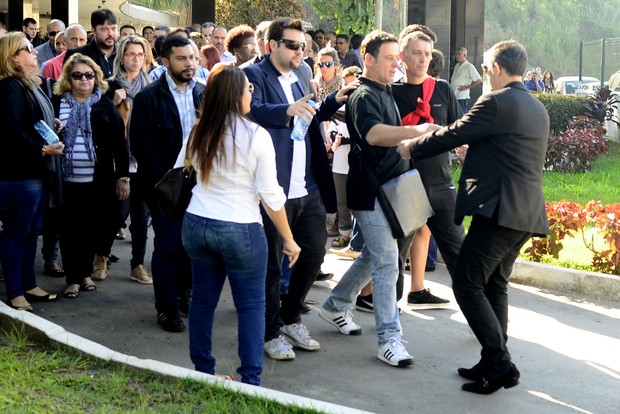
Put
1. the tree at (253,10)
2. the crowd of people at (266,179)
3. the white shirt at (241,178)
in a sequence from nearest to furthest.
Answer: the white shirt at (241,178), the crowd of people at (266,179), the tree at (253,10)

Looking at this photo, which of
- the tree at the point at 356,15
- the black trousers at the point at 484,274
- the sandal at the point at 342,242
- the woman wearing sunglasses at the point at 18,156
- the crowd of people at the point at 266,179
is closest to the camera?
the crowd of people at the point at 266,179

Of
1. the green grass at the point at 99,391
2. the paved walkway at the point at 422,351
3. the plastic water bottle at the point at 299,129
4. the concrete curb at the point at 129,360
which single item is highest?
the plastic water bottle at the point at 299,129

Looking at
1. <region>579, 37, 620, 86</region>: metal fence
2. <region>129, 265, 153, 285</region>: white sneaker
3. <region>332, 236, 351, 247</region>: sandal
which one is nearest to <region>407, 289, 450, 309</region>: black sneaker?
<region>129, 265, 153, 285</region>: white sneaker

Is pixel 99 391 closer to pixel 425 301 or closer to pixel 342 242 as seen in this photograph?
pixel 425 301

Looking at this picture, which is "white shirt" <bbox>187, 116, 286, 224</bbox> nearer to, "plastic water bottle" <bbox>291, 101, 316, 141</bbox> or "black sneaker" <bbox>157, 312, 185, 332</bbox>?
"plastic water bottle" <bbox>291, 101, 316, 141</bbox>

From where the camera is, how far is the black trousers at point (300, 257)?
6.75 meters

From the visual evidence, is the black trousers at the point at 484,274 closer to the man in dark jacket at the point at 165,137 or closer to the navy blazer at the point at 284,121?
the navy blazer at the point at 284,121

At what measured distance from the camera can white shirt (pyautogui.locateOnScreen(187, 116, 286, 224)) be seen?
5.56m

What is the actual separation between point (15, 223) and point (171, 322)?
4.93ft

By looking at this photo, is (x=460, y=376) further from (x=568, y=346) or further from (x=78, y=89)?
(x=78, y=89)

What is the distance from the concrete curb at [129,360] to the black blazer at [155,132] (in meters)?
1.34

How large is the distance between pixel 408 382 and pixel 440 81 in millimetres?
2477

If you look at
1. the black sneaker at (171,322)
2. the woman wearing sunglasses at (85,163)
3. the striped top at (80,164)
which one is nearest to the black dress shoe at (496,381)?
the black sneaker at (171,322)

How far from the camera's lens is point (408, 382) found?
6.35m
